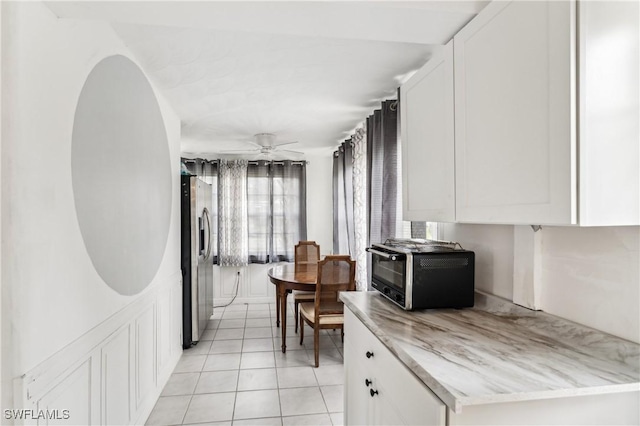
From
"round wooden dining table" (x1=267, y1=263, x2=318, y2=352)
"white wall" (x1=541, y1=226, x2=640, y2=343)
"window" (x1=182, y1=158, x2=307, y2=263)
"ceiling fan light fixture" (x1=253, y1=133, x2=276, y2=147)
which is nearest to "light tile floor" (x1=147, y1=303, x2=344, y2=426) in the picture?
"round wooden dining table" (x1=267, y1=263, x2=318, y2=352)

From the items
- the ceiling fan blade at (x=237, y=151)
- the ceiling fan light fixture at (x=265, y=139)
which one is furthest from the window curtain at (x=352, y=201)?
the ceiling fan blade at (x=237, y=151)

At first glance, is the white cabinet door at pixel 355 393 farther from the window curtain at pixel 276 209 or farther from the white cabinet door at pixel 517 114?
the window curtain at pixel 276 209

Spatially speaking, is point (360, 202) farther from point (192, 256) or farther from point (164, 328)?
point (164, 328)

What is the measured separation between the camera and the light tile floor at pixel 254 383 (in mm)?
2293

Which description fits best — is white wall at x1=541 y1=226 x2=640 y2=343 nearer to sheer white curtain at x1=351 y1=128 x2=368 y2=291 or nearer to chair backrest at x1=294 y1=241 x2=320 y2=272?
sheer white curtain at x1=351 y1=128 x2=368 y2=291

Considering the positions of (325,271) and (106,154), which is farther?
(325,271)

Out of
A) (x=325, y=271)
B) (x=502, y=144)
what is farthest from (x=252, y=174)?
(x=502, y=144)

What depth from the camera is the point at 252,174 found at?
523 cm

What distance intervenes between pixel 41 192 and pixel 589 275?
2001 mm

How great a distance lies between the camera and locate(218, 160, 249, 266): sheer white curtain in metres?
5.11

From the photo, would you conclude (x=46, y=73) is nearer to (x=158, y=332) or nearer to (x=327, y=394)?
(x=158, y=332)

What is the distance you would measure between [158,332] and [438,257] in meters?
2.09

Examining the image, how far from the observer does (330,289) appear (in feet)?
10.1

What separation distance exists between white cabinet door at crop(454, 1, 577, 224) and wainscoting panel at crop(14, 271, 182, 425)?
171cm
